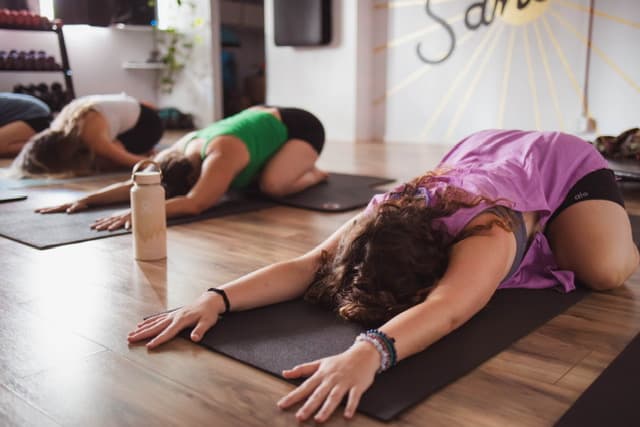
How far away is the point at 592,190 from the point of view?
1.62 metres

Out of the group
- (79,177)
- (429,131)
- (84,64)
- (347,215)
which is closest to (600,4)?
(429,131)

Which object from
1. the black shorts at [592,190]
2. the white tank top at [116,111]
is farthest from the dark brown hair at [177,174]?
the black shorts at [592,190]

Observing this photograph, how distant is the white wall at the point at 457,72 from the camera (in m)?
4.59

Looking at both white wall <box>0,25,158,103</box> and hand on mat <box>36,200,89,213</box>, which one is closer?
hand on mat <box>36,200,89,213</box>

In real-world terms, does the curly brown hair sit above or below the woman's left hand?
above

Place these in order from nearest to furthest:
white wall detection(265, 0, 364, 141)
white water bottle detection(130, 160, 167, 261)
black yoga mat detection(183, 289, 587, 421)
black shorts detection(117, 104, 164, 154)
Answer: black yoga mat detection(183, 289, 587, 421), white water bottle detection(130, 160, 167, 261), black shorts detection(117, 104, 164, 154), white wall detection(265, 0, 364, 141)

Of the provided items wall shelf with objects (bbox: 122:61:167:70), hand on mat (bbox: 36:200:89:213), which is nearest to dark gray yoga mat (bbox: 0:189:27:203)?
hand on mat (bbox: 36:200:89:213)

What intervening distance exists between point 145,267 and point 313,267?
67 centimetres

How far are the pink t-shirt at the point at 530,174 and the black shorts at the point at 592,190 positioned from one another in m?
0.01

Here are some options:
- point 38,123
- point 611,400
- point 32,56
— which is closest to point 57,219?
point 611,400

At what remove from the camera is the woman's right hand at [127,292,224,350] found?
1257 mm

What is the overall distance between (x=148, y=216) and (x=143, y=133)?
88.1 inches

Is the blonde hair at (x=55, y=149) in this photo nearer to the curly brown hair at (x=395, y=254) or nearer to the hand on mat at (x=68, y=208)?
the hand on mat at (x=68, y=208)

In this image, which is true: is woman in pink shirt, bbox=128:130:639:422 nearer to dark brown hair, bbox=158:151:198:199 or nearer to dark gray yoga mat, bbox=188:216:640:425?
dark gray yoga mat, bbox=188:216:640:425
